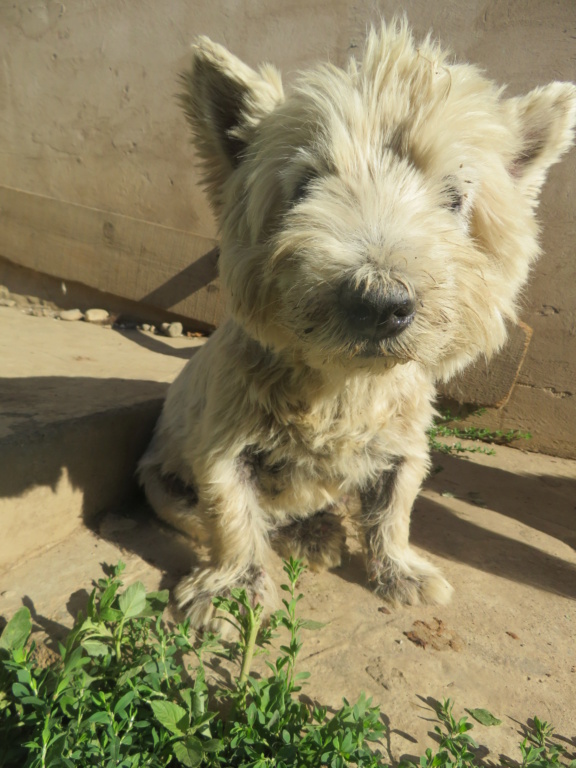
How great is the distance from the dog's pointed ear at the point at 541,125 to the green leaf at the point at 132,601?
8.33 feet

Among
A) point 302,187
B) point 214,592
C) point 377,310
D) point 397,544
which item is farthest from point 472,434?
point 377,310

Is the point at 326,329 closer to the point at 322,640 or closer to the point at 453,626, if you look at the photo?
the point at 322,640

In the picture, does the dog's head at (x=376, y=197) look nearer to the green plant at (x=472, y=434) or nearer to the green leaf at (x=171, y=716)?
the green leaf at (x=171, y=716)

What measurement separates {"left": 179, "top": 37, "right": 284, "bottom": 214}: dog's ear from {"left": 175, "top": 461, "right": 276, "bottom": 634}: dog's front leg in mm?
1495

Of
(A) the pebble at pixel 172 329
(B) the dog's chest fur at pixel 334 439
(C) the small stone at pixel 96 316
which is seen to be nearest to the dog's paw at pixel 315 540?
(B) the dog's chest fur at pixel 334 439

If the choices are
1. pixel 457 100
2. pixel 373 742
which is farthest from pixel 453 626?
pixel 457 100

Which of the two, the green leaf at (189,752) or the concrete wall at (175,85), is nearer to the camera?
the green leaf at (189,752)

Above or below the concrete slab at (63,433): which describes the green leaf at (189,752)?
below

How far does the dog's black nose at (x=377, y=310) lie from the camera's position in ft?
5.71

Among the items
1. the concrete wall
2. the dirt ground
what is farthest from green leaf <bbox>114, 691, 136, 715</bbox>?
the concrete wall

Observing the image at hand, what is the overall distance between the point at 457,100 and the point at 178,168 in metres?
4.77

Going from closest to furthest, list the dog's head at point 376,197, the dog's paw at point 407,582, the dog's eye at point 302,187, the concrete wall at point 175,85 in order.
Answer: the dog's head at point 376,197
the dog's eye at point 302,187
the dog's paw at point 407,582
the concrete wall at point 175,85

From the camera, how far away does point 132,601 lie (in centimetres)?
223

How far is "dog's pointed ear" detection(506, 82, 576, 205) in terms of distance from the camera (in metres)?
2.46
